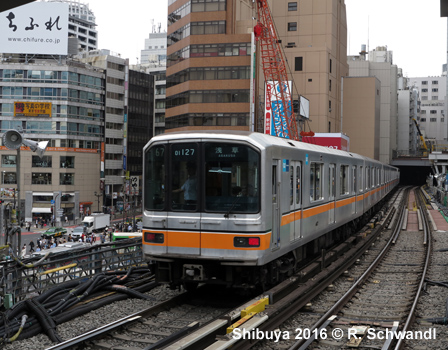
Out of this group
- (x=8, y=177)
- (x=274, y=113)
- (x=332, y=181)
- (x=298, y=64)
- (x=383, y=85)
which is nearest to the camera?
(x=332, y=181)

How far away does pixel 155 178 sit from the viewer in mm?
9750

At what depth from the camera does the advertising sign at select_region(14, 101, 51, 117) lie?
218 feet

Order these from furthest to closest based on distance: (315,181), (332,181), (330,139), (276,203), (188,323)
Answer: (330,139) < (332,181) < (315,181) < (276,203) < (188,323)

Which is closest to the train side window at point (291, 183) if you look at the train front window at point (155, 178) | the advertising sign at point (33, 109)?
the train front window at point (155, 178)

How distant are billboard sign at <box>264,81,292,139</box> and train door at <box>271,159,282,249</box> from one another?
149ft

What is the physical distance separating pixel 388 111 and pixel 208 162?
104236 millimetres

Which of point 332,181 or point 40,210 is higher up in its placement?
point 332,181

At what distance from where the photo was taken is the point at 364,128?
8781cm

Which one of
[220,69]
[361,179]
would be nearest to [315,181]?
[361,179]

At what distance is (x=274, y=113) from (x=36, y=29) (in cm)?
2904

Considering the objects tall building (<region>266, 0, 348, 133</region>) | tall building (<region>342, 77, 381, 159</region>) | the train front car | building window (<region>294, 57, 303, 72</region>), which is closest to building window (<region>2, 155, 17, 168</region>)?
tall building (<region>266, 0, 348, 133</region>)

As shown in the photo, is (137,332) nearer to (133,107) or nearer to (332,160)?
(332,160)

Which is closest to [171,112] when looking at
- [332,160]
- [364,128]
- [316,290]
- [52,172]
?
[52,172]

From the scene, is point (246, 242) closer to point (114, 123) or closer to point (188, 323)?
point (188, 323)
